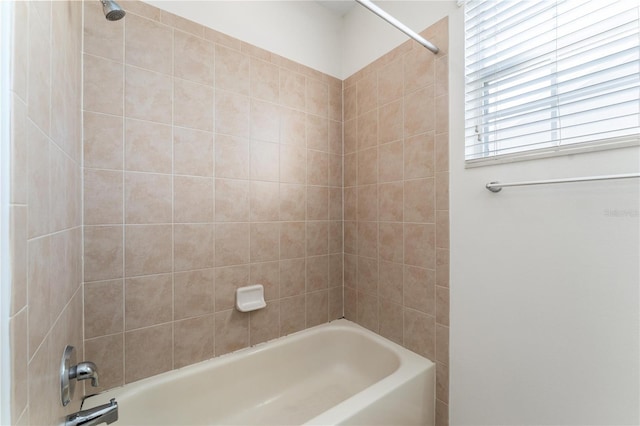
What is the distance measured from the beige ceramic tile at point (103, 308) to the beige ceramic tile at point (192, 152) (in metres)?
0.61

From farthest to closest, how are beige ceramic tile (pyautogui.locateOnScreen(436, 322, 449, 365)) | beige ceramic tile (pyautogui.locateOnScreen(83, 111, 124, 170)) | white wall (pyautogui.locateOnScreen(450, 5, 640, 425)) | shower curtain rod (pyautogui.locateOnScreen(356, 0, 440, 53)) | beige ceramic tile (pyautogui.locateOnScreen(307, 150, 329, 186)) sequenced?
beige ceramic tile (pyautogui.locateOnScreen(307, 150, 329, 186)) → beige ceramic tile (pyautogui.locateOnScreen(436, 322, 449, 365)) → beige ceramic tile (pyautogui.locateOnScreen(83, 111, 124, 170)) → shower curtain rod (pyautogui.locateOnScreen(356, 0, 440, 53)) → white wall (pyautogui.locateOnScreen(450, 5, 640, 425))

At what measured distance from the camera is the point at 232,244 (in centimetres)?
154

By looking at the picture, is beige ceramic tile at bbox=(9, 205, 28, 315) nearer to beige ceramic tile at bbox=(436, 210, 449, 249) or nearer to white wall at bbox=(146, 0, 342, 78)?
white wall at bbox=(146, 0, 342, 78)

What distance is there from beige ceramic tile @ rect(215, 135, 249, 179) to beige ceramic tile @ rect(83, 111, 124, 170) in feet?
1.42

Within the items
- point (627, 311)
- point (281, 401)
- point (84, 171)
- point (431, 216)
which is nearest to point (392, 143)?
point (431, 216)

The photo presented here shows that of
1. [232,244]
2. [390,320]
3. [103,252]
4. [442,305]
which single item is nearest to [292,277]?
[232,244]

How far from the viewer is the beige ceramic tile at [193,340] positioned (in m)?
1.38

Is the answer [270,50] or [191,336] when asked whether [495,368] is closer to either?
[191,336]

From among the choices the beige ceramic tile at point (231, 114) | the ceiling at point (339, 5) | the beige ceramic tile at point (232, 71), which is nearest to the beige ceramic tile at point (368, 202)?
the beige ceramic tile at point (231, 114)

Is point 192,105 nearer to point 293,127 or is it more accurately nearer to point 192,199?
point 192,199

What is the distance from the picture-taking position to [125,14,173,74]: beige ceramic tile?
125cm

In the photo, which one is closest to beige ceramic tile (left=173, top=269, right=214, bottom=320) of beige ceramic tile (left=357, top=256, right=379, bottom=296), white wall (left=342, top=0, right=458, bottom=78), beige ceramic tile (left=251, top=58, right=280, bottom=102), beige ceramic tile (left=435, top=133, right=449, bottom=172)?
beige ceramic tile (left=357, top=256, right=379, bottom=296)

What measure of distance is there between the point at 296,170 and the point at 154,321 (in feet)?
3.78

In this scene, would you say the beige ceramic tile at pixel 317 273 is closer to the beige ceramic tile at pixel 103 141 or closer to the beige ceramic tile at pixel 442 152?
the beige ceramic tile at pixel 442 152
